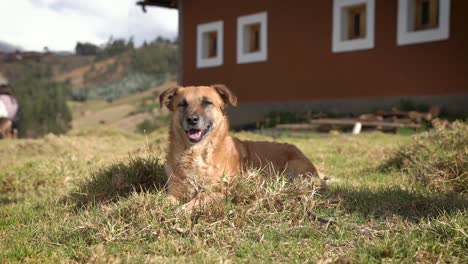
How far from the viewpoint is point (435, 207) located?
4598 mm

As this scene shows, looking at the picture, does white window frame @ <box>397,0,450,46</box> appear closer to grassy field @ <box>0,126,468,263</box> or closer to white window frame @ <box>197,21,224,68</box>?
white window frame @ <box>197,21,224,68</box>

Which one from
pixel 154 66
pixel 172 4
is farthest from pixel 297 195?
pixel 154 66

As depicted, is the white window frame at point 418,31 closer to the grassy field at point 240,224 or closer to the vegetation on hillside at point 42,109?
the grassy field at point 240,224

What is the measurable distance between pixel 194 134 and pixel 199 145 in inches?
5.9

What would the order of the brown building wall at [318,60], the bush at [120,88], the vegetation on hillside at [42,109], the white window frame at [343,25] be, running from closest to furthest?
the brown building wall at [318,60] → the white window frame at [343,25] → the vegetation on hillside at [42,109] → the bush at [120,88]

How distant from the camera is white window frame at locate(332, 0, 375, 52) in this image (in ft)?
50.0

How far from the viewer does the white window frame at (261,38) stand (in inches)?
716

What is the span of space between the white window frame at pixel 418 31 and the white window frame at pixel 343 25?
2.85ft

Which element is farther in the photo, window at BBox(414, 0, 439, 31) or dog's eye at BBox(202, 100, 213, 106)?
window at BBox(414, 0, 439, 31)

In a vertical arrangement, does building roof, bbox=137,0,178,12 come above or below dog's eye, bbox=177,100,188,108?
above

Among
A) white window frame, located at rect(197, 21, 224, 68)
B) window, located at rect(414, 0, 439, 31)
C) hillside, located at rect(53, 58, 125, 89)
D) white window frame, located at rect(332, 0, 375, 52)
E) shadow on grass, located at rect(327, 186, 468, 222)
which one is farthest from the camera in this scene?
hillside, located at rect(53, 58, 125, 89)

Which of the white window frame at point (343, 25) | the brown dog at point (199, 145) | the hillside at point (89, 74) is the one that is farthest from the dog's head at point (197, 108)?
the hillside at point (89, 74)

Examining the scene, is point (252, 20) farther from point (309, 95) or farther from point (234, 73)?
point (309, 95)

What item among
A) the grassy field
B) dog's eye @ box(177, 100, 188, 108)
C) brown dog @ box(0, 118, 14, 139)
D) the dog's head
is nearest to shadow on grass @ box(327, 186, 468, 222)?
the grassy field
